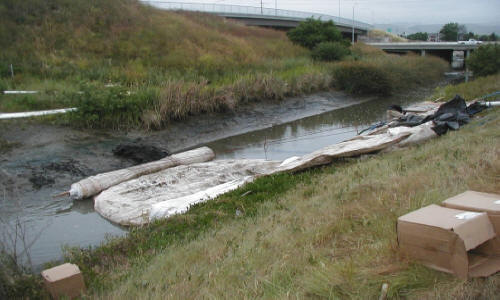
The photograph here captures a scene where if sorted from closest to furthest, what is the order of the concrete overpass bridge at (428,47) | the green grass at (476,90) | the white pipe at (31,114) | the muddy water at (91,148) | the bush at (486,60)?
1. the muddy water at (91,148)
2. the white pipe at (31,114)
3. the green grass at (476,90)
4. the bush at (486,60)
5. the concrete overpass bridge at (428,47)

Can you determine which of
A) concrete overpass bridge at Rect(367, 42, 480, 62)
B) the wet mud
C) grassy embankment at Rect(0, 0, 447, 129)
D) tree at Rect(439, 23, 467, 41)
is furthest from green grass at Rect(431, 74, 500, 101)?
tree at Rect(439, 23, 467, 41)

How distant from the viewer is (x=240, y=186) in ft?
30.5

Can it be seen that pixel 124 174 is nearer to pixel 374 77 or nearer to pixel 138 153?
pixel 138 153

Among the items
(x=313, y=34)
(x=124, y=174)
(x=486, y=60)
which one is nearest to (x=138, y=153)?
(x=124, y=174)

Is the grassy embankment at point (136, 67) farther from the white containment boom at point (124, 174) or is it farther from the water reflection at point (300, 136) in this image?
the white containment boom at point (124, 174)

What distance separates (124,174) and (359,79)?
2081cm

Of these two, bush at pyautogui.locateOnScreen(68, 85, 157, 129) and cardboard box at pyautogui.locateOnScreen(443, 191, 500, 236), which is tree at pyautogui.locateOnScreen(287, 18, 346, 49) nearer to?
bush at pyautogui.locateOnScreen(68, 85, 157, 129)

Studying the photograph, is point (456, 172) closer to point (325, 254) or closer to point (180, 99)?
point (325, 254)

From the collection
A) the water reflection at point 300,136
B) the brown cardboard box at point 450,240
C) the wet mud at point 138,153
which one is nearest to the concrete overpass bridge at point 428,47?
the water reflection at point 300,136

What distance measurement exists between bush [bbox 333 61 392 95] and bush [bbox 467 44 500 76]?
5.84 m

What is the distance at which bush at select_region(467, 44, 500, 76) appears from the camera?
27.9m

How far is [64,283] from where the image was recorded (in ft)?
16.2

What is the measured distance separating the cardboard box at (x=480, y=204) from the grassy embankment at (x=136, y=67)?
530 inches

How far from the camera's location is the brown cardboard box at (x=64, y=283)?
4922 mm
